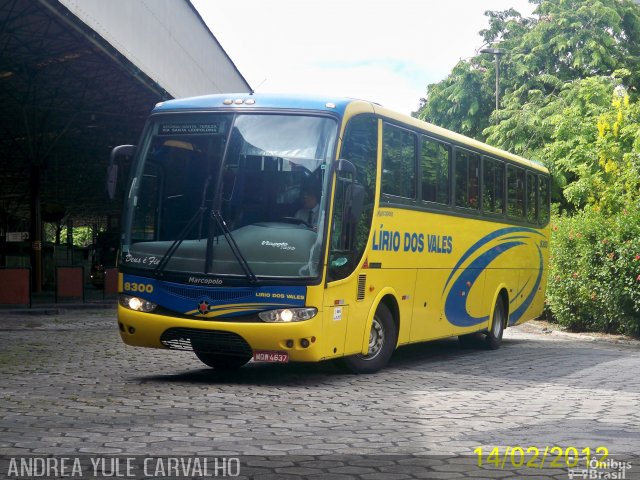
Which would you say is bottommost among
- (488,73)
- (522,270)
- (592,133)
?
(522,270)

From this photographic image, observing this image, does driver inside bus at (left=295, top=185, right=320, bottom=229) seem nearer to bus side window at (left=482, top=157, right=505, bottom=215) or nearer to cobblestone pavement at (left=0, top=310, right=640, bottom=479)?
cobblestone pavement at (left=0, top=310, right=640, bottom=479)

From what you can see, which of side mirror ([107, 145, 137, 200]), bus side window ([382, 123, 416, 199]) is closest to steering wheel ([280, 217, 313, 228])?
bus side window ([382, 123, 416, 199])

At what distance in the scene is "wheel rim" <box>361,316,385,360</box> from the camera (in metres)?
12.9

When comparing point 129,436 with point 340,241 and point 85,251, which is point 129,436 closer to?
point 340,241

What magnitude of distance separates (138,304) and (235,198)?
1665 mm

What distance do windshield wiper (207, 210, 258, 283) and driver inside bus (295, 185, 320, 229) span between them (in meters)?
0.73

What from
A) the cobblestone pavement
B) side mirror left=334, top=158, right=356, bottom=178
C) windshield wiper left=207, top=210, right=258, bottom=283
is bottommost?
the cobblestone pavement

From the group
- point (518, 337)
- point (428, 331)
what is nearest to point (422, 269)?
point (428, 331)

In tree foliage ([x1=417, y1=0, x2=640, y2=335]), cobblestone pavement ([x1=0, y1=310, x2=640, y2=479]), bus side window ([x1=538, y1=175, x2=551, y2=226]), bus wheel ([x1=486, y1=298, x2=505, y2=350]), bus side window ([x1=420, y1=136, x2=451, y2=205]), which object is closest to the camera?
cobblestone pavement ([x1=0, y1=310, x2=640, y2=479])

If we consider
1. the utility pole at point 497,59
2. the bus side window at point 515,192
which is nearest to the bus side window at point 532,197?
the bus side window at point 515,192

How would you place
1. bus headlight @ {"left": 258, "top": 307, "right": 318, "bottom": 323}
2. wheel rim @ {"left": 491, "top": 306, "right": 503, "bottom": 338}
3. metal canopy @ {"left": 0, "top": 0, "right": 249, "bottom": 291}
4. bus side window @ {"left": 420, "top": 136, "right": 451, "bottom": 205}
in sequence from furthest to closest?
1. metal canopy @ {"left": 0, "top": 0, "right": 249, "bottom": 291}
2. wheel rim @ {"left": 491, "top": 306, "right": 503, "bottom": 338}
3. bus side window @ {"left": 420, "top": 136, "right": 451, "bottom": 205}
4. bus headlight @ {"left": 258, "top": 307, "right": 318, "bottom": 323}

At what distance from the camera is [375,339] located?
12.9m

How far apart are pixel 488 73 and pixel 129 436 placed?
4127 cm

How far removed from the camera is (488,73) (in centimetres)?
4700
